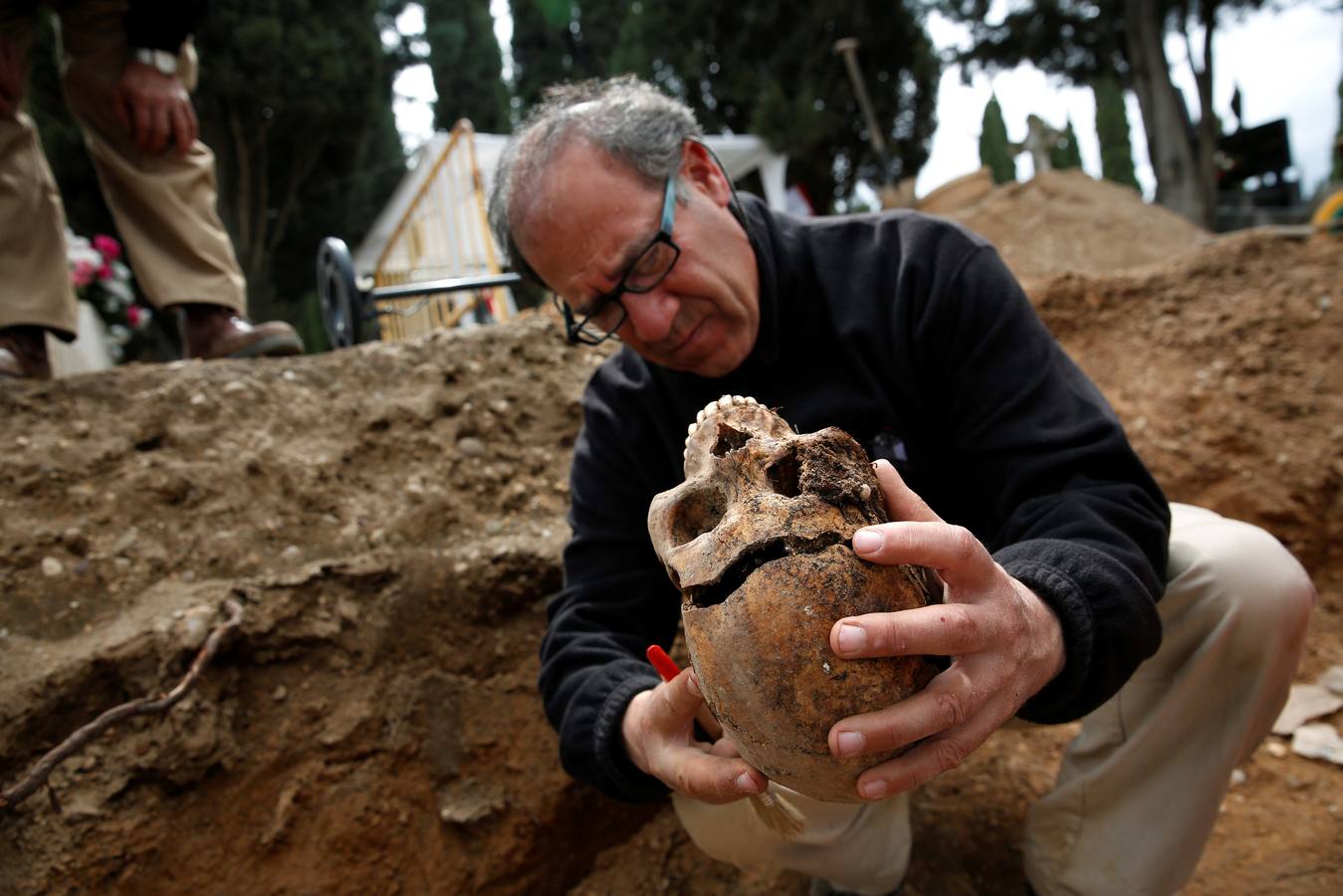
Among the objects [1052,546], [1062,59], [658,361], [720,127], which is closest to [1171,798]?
[1052,546]

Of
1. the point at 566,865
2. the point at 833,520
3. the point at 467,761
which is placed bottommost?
the point at 566,865

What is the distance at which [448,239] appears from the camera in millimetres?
7059

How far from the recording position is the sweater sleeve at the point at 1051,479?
1.17 meters

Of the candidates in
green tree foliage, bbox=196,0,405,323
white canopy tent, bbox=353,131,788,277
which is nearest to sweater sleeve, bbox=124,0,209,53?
white canopy tent, bbox=353,131,788,277

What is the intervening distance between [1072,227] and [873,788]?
27.9 ft

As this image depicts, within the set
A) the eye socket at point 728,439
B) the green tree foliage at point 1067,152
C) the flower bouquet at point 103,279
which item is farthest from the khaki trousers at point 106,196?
the green tree foliage at point 1067,152

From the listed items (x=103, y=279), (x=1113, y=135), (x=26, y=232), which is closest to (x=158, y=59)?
(x=26, y=232)

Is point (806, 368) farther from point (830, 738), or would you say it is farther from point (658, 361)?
point (830, 738)

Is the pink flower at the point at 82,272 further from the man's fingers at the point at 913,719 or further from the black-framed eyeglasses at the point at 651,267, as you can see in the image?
the man's fingers at the point at 913,719

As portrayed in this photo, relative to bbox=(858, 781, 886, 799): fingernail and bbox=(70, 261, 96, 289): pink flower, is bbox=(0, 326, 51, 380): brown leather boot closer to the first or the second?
bbox=(858, 781, 886, 799): fingernail

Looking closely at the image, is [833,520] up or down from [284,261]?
down

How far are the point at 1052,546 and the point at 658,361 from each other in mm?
814

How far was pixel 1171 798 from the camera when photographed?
5.01ft

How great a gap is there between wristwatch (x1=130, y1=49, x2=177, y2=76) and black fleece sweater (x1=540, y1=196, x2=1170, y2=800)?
1.92m
